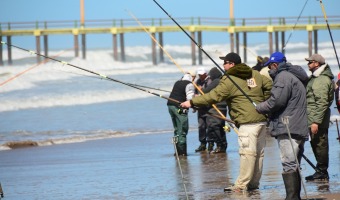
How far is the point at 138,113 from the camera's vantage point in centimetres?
2625

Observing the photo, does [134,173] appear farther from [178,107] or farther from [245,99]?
[245,99]

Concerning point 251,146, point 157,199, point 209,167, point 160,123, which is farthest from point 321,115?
point 160,123

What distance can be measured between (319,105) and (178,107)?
4.40 meters

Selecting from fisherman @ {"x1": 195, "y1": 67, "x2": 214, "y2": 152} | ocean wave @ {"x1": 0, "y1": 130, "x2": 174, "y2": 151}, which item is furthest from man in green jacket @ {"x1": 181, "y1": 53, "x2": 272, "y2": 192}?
ocean wave @ {"x1": 0, "y1": 130, "x2": 174, "y2": 151}

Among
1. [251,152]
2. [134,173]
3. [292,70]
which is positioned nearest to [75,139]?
[134,173]

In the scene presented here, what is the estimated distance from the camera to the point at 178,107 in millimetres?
15008

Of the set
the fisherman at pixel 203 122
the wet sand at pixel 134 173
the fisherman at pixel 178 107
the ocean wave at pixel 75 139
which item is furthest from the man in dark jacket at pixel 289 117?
the ocean wave at pixel 75 139

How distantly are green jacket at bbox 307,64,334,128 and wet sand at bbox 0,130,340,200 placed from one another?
732 mm

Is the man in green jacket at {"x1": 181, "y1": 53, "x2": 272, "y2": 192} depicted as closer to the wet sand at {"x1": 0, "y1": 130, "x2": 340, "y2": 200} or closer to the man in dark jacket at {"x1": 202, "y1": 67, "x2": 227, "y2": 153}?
the wet sand at {"x1": 0, "y1": 130, "x2": 340, "y2": 200}

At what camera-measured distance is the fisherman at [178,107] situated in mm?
14844

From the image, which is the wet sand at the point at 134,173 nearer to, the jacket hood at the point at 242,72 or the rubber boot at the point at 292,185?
the rubber boot at the point at 292,185

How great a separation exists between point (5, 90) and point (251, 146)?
95.7ft

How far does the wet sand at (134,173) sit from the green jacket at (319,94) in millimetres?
732

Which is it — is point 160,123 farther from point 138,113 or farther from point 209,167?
point 209,167
